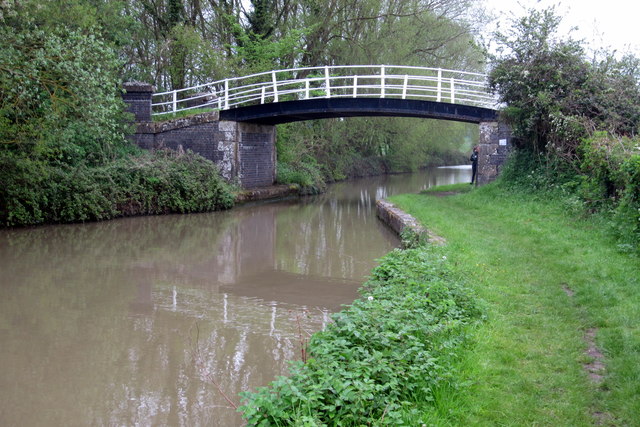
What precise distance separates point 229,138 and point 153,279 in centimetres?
1122

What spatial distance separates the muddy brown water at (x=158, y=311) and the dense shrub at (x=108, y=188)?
531 millimetres

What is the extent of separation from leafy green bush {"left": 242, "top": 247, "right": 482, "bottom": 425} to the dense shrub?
33.1 ft

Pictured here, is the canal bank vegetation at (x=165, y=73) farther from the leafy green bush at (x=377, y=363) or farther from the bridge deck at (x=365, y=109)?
the leafy green bush at (x=377, y=363)

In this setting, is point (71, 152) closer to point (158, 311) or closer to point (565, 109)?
point (158, 311)

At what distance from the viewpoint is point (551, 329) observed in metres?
5.36

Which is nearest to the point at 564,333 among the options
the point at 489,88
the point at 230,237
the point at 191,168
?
the point at 230,237

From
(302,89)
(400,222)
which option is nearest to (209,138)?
(302,89)

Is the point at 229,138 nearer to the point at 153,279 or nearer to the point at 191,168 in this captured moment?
the point at 191,168

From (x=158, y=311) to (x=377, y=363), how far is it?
404cm

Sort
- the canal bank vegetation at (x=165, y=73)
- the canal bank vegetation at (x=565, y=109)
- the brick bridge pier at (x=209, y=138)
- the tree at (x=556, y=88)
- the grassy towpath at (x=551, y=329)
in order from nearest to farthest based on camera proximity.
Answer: the grassy towpath at (x=551, y=329) < the canal bank vegetation at (x=565, y=109) < the canal bank vegetation at (x=165, y=73) < the tree at (x=556, y=88) < the brick bridge pier at (x=209, y=138)

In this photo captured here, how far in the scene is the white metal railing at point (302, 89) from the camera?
59.6 ft

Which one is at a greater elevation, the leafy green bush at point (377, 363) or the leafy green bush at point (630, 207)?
the leafy green bush at point (630, 207)

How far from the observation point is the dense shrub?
13.3 meters

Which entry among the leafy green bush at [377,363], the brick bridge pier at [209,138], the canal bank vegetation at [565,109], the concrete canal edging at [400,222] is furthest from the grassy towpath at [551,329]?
the brick bridge pier at [209,138]
